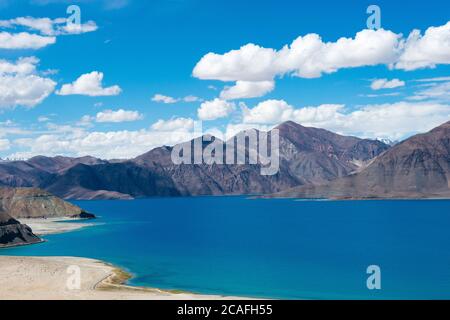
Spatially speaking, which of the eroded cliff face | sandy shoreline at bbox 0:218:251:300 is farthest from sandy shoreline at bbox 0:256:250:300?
the eroded cliff face

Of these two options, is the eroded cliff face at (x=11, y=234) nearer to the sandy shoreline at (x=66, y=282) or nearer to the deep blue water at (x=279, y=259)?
the deep blue water at (x=279, y=259)

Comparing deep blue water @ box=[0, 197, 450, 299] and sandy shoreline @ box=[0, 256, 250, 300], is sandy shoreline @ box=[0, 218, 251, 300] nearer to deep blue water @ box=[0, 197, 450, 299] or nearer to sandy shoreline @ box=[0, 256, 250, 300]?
sandy shoreline @ box=[0, 256, 250, 300]

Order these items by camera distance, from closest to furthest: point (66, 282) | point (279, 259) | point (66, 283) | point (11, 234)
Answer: point (66, 283), point (66, 282), point (279, 259), point (11, 234)

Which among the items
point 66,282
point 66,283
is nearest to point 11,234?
point 66,282

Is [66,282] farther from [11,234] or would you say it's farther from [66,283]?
[11,234]

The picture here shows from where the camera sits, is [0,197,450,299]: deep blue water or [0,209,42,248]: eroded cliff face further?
[0,209,42,248]: eroded cliff face
